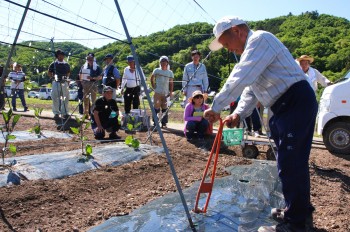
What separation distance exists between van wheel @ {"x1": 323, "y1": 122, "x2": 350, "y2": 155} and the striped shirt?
11.8 ft

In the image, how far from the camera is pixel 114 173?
383 cm

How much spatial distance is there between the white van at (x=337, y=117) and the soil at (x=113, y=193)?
0.69 meters

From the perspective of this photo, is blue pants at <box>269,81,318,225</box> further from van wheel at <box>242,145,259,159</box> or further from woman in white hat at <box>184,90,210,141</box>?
woman in white hat at <box>184,90,210,141</box>

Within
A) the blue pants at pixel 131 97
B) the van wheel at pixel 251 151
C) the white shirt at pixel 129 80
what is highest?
the white shirt at pixel 129 80

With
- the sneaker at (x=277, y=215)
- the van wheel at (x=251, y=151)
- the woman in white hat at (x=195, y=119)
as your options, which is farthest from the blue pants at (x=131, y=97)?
the sneaker at (x=277, y=215)

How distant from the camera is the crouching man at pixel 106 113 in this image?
6.05 meters

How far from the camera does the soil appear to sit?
2.68m

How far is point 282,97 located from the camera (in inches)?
92.0

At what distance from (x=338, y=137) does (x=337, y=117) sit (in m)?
0.31

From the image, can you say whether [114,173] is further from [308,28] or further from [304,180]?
[308,28]

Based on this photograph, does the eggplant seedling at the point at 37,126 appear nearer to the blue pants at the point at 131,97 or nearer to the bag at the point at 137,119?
the bag at the point at 137,119

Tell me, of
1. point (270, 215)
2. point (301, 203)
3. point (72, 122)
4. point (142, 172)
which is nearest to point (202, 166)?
point (142, 172)

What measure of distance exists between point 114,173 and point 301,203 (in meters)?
2.08

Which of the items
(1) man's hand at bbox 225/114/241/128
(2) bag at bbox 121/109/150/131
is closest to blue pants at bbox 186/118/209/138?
(2) bag at bbox 121/109/150/131
